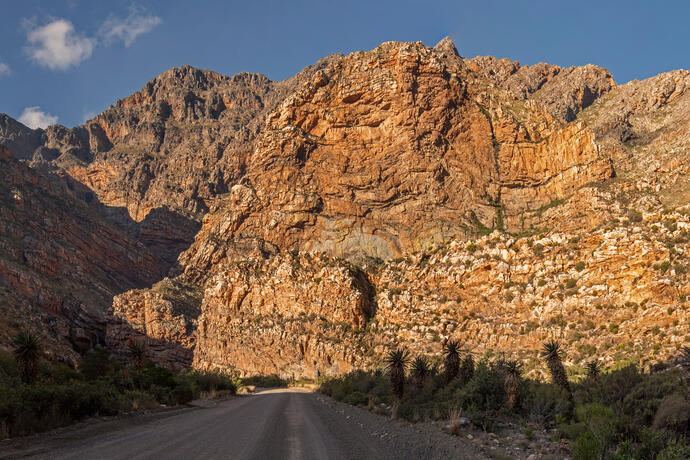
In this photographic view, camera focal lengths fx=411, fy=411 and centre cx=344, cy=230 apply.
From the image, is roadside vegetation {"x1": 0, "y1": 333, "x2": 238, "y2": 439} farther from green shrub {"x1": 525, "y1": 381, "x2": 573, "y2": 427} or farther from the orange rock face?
the orange rock face

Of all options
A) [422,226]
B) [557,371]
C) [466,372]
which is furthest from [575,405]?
[422,226]

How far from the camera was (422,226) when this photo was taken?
86.2m

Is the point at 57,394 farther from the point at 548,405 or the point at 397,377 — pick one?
the point at 548,405

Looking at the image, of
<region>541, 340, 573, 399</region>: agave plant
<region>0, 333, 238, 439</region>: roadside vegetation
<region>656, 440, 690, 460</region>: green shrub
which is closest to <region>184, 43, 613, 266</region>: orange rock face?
<region>0, 333, 238, 439</region>: roadside vegetation

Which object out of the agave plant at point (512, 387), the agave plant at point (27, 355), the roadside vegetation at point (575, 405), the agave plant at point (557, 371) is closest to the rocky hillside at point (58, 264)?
the agave plant at point (27, 355)

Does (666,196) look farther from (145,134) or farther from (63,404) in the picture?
(145,134)

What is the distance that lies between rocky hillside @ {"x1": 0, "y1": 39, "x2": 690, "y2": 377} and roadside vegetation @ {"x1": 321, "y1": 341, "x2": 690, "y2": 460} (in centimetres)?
1685

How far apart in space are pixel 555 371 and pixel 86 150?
22907 cm

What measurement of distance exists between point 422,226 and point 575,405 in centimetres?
7048

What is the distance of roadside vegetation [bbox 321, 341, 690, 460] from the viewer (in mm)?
10797

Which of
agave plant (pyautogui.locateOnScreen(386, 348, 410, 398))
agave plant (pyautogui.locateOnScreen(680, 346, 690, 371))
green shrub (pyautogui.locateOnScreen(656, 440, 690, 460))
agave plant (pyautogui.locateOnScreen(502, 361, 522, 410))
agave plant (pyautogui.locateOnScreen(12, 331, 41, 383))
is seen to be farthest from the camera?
agave plant (pyautogui.locateOnScreen(386, 348, 410, 398))

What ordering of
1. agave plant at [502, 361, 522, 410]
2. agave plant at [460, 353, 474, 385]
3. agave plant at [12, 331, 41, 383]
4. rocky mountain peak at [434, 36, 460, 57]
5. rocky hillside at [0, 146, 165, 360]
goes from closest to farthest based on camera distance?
agave plant at [502, 361, 522, 410] < agave plant at [460, 353, 474, 385] < agave plant at [12, 331, 41, 383] < rocky hillside at [0, 146, 165, 360] < rocky mountain peak at [434, 36, 460, 57]

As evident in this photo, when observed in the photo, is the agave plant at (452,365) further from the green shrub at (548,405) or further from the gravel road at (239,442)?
the gravel road at (239,442)

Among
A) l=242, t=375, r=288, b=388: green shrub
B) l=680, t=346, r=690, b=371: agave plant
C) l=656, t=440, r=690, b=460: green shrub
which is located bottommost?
l=242, t=375, r=288, b=388: green shrub
